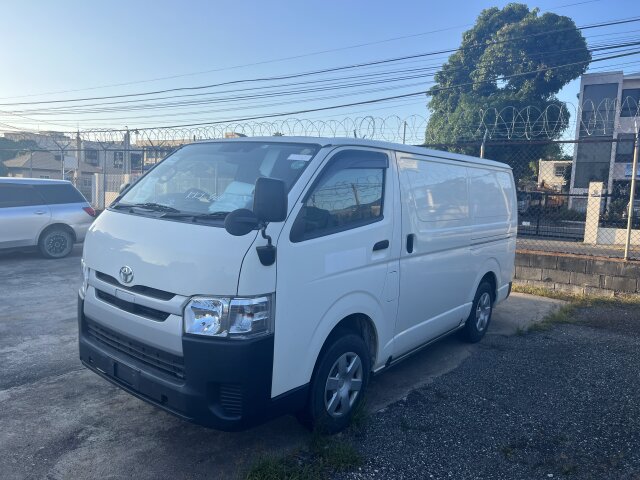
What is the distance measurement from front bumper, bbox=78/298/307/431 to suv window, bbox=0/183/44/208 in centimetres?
797

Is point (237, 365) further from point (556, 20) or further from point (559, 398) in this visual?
point (556, 20)

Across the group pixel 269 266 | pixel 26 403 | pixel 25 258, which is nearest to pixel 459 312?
pixel 269 266

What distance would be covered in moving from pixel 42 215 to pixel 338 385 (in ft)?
27.9

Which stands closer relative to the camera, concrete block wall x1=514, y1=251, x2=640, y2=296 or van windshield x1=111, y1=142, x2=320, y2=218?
van windshield x1=111, y1=142, x2=320, y2=218

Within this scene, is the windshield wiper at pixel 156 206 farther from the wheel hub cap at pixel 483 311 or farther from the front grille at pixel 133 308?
the wheel hub cap at pixel 483 311

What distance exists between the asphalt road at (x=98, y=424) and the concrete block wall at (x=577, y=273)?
11.1ft

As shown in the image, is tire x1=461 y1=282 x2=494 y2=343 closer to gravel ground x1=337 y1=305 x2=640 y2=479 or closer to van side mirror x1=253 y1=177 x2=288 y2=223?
gravel ground x1=337 y1=305 x2=640 y2=479

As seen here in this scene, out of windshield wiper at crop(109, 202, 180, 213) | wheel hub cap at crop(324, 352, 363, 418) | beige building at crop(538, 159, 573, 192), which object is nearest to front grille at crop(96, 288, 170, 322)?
windshield wiper at crop(109, 202, 180, 213)

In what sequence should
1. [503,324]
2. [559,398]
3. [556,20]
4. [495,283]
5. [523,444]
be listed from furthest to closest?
[556,20] → [503,324] → [495,283] → [559,398] → [523,444]

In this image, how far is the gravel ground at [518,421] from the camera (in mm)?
3332

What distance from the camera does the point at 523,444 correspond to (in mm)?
3627

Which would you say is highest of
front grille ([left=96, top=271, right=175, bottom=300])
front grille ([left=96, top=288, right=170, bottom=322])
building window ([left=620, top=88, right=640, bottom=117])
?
building window ([left=620, top=88, right=640, bottom=117])

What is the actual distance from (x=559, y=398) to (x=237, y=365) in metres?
3.08

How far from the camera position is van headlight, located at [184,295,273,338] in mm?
2865
